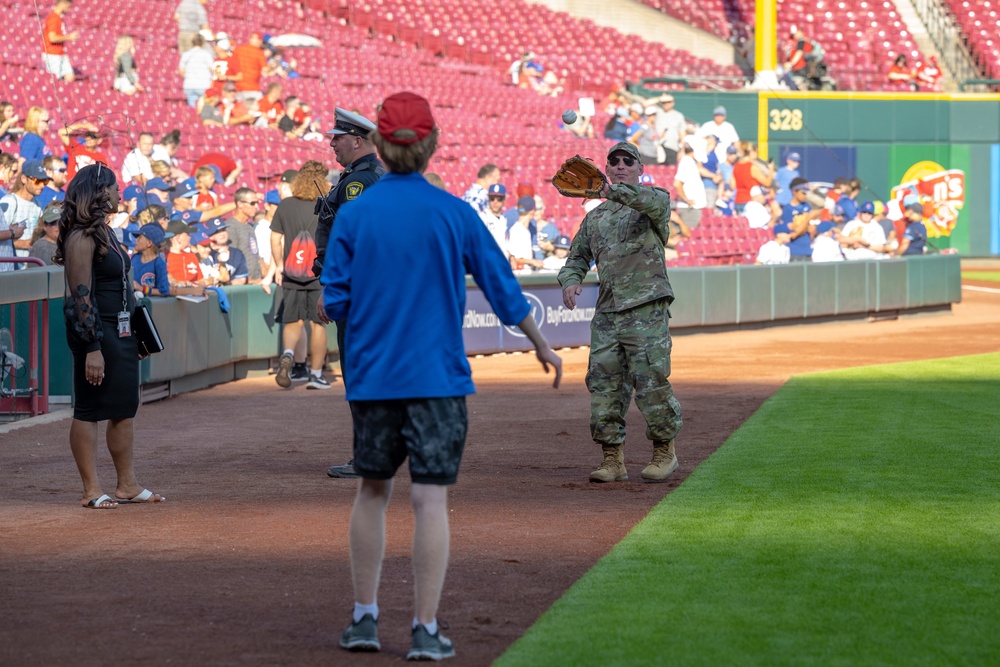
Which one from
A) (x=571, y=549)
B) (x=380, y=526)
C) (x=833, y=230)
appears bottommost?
(x=571, y=549)

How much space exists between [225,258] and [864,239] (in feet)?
41.5

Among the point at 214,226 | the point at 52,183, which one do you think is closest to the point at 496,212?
the point at 214,226

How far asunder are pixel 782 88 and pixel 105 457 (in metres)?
28.0

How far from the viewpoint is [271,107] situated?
903 inches

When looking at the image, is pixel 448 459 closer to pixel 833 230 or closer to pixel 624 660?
pixel 624 660

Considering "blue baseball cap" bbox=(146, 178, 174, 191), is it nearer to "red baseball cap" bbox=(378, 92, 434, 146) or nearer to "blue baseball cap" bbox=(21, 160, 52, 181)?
"blue baseball cap" bbox=(21, 160, 52, 181)

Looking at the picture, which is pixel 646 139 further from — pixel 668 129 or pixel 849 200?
pixel 849 200

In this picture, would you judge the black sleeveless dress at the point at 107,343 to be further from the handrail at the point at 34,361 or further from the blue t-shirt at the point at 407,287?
the handrail at the point at 34,361

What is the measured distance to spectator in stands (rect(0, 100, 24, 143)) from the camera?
17156mm

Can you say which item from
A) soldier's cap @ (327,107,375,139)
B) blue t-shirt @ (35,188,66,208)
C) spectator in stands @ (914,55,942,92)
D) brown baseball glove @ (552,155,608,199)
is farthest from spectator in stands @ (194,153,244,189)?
spectator in stands @ (914,55,942,92)

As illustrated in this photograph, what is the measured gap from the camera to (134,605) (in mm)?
5496

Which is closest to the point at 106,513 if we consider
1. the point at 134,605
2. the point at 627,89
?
the point at 134,605

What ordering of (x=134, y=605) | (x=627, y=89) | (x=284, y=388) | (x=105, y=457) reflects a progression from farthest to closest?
(x=627, y=89) < (x=284, y=388) < (x=105, y=457) < (x=134, y=605)

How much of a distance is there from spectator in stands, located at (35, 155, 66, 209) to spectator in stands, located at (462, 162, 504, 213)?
540 centimetres
